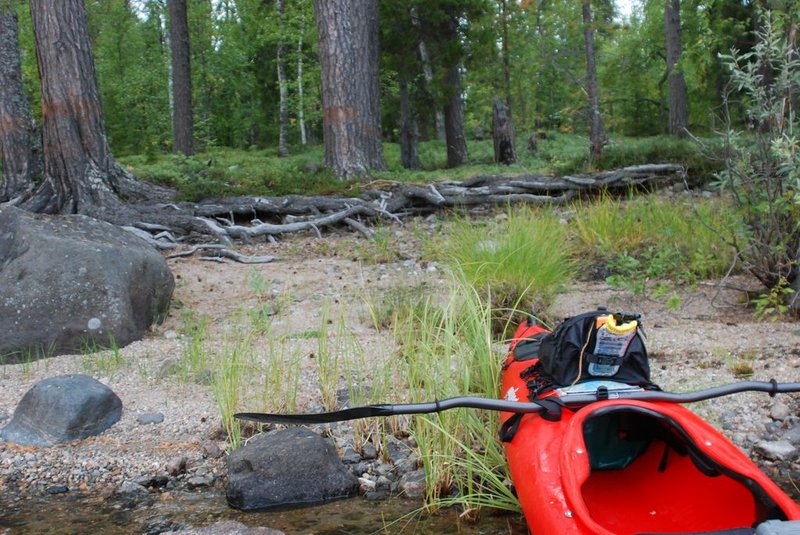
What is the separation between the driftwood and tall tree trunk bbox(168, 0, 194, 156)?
25.4ft

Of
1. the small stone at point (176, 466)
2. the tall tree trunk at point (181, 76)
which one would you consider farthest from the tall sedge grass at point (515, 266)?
the tall tree trunk at point (181, 76)

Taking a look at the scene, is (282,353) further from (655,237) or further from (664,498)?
(655,237)

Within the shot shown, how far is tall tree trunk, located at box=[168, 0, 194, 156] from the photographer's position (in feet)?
56.1

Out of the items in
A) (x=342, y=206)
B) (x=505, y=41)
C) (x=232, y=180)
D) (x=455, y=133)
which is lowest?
(x=342, y=206)

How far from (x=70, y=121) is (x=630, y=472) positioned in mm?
8171

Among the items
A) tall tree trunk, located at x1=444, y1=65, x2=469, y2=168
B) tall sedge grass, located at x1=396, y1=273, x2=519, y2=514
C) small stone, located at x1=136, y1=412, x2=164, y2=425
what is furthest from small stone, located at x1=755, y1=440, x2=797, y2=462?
tall tree trunk, located at x1=444, y1=65, x2=469, y2=168

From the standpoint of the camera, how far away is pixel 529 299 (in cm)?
602

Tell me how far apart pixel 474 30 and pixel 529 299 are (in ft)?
36.0

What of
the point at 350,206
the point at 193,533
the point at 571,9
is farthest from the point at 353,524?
the point at 571,9

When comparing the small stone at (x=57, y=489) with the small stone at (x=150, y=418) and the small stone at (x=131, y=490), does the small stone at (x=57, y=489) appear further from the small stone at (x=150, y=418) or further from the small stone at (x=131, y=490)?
the small stone at (x=150, y=418)

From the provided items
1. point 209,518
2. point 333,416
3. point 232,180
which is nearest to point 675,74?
point 232,180

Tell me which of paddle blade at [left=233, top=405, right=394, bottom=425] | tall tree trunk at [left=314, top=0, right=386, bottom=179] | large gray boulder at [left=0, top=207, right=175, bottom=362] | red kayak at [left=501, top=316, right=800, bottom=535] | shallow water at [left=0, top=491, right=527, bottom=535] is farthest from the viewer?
tall tree trunk at [left=314, top=0, right=386, bottom=179]

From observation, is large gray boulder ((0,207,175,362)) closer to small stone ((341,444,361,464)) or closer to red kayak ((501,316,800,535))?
small stone ((341,444,361,464))

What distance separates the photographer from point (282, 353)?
4.61 m
